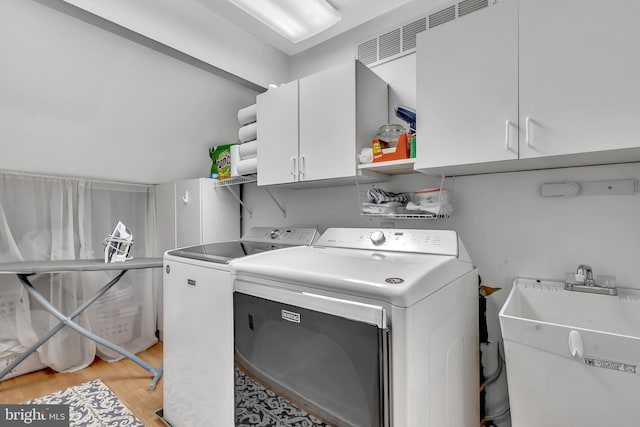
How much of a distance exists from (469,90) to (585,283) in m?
1.01

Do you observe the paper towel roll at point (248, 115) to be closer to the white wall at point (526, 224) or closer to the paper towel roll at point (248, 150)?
the paper towel roll at point (248, 150)

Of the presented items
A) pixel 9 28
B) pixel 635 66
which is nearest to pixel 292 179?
pixel 635 66

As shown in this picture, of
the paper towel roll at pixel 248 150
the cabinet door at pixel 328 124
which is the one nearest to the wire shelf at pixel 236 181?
the paper towel roll at pixel 248 150

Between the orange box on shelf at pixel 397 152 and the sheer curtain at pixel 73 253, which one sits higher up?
the orange box on shelf at pixel 397 152

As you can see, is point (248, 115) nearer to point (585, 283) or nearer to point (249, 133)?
point (249, 133)

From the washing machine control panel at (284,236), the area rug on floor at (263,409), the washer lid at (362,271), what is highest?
the washing machine control panel at (284,236)

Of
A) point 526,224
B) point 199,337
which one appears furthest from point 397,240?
point 199,337

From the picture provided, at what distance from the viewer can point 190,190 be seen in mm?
2688

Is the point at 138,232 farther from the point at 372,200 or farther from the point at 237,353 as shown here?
the point at 372,200

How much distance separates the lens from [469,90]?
1.35 m

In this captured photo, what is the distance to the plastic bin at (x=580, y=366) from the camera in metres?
1.00

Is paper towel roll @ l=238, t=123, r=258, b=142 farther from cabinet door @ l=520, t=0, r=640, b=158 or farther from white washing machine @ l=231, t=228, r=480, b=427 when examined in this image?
cabinet door @ l=520, t=0, r=640, b=158

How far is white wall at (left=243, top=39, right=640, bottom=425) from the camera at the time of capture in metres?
1.38

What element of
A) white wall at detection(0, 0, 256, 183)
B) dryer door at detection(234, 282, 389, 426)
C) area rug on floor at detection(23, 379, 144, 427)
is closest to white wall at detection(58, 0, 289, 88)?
white wall at detection(0, 0, 256, 183)
